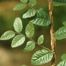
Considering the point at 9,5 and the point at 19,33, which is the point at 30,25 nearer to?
the point at 19,33

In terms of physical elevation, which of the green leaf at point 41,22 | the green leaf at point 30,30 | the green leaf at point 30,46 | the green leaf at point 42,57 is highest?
the green leaf at point 41,22

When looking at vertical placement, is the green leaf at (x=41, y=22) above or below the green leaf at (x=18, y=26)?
above

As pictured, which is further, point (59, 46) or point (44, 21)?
point (59, 46)

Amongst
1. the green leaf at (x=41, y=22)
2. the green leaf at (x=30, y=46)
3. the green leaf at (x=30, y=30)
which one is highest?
the green leaf at (x=41, y=22)

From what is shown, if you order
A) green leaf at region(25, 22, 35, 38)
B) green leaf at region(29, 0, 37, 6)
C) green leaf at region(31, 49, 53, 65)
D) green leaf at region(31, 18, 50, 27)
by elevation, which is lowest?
green leaf at region(31, 49, 53, 65)

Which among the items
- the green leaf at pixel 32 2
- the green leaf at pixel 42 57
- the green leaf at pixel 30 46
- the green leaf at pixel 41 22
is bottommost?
the green leaf at pixel 42 57

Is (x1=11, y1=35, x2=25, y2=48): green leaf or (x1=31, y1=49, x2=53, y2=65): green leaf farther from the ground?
(x1=11, y1=35, x2=25, y2=48): green leaf

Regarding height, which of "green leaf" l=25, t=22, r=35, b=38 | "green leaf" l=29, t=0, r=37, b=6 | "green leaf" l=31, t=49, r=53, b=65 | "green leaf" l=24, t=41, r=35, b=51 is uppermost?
"green leaf" l=29, t=0, r=37, b=6

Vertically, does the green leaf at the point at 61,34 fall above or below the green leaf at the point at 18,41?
above

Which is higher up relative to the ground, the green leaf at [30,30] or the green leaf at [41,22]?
the green leaf at [41,22]

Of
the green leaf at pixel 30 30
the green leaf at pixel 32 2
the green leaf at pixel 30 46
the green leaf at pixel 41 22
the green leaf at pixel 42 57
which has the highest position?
the green leaf at pixel 32 2

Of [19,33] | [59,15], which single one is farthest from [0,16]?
[19,33]
